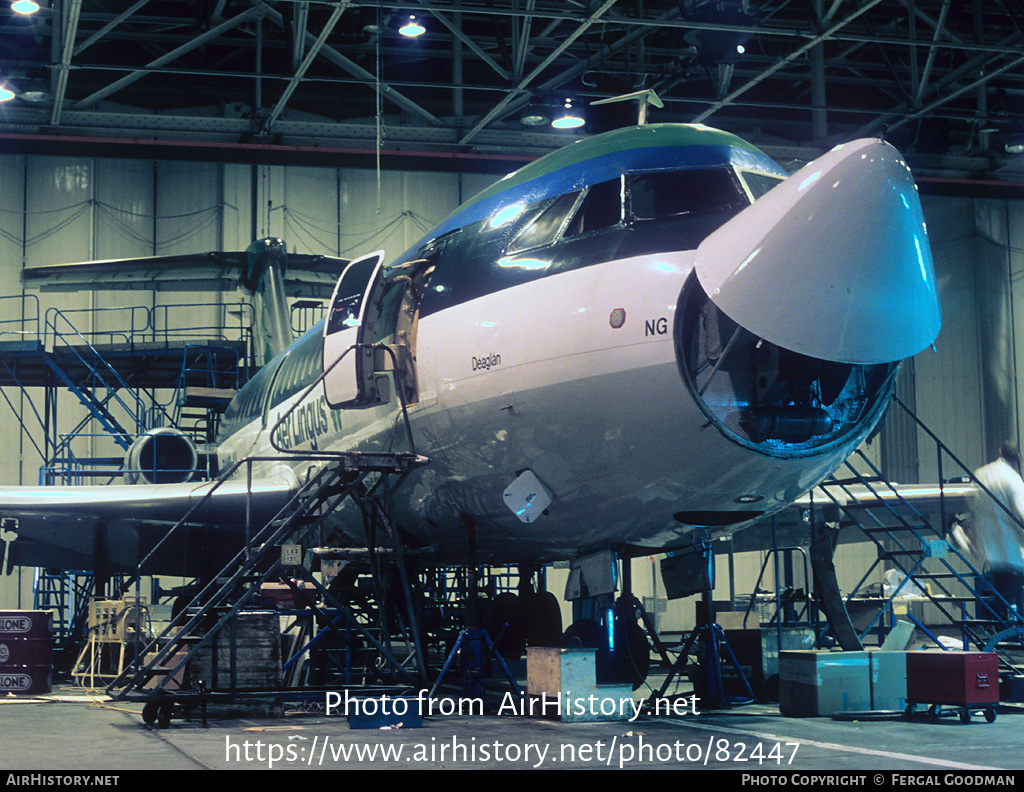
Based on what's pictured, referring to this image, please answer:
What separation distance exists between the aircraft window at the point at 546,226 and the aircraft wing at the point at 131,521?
4901 mm

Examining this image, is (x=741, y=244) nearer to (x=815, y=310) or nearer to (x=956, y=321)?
(x=815, y=310)

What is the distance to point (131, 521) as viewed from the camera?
1633 cm

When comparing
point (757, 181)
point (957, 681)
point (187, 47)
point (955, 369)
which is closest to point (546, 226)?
point (757, 181)

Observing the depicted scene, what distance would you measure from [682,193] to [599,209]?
692 mm

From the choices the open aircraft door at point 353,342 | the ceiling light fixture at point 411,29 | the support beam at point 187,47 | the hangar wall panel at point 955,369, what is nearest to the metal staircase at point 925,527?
the open aircraft door at point 353,342

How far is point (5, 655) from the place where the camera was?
1472 cm

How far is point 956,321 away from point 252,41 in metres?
21.8

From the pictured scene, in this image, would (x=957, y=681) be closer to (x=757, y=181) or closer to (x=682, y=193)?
(x=757, y=181)

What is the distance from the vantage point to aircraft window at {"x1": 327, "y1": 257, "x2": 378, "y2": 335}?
11391mm

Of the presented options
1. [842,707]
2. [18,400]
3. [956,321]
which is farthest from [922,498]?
[18,400]

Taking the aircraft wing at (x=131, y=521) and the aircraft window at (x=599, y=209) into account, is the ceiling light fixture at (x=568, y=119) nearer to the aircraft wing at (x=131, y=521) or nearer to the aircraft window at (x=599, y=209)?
the aircraft wing at (x=131, y=521)

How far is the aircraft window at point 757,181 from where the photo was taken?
934 cm

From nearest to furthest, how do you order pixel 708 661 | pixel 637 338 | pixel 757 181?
pixel 637 338, pixel 757 181, pixel 708 661

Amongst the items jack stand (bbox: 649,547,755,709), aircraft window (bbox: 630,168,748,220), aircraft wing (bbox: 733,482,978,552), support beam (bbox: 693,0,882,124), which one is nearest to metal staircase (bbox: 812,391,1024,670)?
aircraft wing (bbox: 733,482,978,552)
